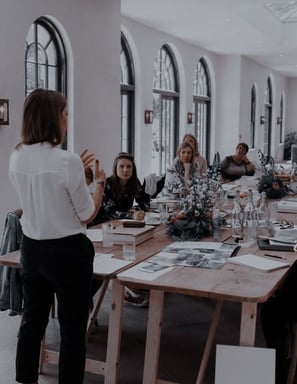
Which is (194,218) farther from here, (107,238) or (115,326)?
(115,326)

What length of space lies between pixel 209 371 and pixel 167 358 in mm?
284

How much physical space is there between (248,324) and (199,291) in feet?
Result: 0.80

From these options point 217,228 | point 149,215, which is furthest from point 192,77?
point 217,228

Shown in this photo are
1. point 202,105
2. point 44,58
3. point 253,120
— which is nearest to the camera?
point 44,58

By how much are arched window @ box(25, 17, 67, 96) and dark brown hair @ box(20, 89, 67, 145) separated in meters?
3.45

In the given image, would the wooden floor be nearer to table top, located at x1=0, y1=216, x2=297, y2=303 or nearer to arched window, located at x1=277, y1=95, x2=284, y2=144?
table top, located at x1=0, y1=216, x2=297, y2=303

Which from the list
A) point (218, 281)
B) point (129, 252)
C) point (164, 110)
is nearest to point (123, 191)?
point (129, 252)

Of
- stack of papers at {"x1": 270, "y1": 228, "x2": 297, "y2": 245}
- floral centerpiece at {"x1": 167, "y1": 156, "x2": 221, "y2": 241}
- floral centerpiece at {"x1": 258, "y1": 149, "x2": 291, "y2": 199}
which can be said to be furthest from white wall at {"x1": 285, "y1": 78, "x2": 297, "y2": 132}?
floral centerpiece at {"x1": 167, "y1": 156, "x2": 221, "y2": 241}

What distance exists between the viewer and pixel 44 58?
228 inches

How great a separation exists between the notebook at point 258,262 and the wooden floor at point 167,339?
73cm

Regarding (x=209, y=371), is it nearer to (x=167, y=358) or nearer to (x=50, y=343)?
Answer: (x=167, y=358)

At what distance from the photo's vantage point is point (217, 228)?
3281 mm

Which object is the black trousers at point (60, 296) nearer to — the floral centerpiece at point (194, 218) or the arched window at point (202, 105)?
the floral centerpiece at point (194, 218)

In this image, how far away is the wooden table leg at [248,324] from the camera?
2.24 metres
